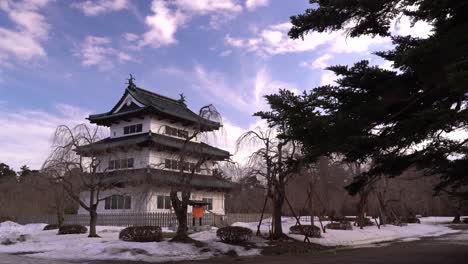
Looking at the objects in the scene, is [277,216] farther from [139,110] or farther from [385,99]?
[139,110]

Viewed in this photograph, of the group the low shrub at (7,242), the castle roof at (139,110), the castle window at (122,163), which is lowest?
the low shrub at (7,242)

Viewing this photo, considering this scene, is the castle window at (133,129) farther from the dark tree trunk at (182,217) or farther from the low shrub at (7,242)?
the dark tree trunk at (182,217)

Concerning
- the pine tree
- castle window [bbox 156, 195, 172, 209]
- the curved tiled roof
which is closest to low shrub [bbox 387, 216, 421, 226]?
the curved tiled roof

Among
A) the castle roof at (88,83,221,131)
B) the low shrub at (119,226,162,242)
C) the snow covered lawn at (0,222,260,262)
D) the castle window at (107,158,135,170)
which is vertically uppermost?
the castle roof at (88,83,221,131)

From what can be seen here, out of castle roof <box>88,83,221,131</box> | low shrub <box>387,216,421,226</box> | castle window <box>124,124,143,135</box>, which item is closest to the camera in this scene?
castle roof <box>88,83,221,131</box>

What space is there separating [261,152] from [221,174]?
2.89 meters

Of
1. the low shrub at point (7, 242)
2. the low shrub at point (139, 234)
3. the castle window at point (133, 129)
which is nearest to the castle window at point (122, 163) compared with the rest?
the castle window at point (133, 129)

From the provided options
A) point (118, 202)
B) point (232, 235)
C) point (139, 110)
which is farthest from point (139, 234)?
point (139, 110)

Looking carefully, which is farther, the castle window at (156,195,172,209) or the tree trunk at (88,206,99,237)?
the castle window at (156,195,172,209)

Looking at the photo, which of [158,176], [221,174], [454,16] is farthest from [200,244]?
[454,16]

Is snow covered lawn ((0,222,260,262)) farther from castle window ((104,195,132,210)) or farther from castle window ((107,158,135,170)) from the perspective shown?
castle window ((107,158,135,170))

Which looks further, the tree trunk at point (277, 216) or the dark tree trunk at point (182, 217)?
the tree trunk at point (277, 216)

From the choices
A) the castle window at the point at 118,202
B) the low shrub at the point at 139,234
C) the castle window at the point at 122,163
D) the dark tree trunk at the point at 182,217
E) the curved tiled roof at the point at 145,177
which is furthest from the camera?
the castle window at the point at 122,163

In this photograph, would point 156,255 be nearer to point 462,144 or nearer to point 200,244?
point 200,244
